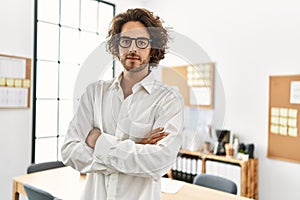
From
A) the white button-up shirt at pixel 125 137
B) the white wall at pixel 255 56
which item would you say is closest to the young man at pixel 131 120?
the white button-up shirt at pixel 125 137

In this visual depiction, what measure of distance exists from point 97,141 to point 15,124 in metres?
2.18

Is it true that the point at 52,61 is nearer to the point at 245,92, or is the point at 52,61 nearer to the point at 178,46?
the point at 245,92

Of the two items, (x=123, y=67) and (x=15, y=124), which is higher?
(x=123, y=67)

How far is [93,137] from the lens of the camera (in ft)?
2.64

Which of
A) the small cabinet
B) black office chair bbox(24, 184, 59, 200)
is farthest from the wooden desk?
the small cabinet

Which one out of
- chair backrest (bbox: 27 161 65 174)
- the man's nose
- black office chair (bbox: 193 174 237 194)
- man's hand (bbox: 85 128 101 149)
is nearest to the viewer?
the man's nose

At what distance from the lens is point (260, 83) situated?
272 centimetres

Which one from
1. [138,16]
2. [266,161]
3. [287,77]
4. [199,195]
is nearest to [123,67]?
[138,16]

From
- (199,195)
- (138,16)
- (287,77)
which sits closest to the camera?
(138,16)

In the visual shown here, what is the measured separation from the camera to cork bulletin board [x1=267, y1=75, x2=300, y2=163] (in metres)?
2.47

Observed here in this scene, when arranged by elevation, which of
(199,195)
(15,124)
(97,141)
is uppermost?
(97,141)

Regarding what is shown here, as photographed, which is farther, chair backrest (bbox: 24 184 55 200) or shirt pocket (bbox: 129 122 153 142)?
chair backrest (bbox: 24 184 55 200)

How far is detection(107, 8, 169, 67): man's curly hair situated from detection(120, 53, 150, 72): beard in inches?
1.1

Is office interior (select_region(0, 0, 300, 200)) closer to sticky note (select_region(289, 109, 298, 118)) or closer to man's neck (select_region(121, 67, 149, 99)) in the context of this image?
sticky note (select_region(289, 109, 298, 118))
